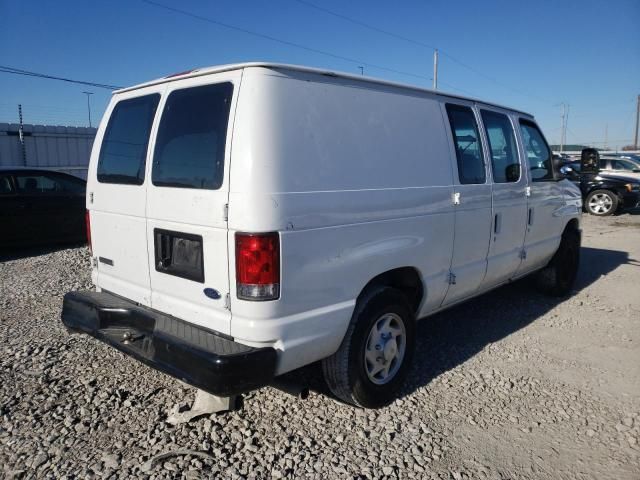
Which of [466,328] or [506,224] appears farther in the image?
[466,328]

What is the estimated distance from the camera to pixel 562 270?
595cm

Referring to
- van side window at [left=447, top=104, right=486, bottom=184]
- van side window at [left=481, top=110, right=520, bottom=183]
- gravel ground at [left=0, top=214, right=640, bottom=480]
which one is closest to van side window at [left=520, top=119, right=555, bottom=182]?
van side window at [left=481, top=110, right=520, bottom=183]

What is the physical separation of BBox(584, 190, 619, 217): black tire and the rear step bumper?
49.7ft

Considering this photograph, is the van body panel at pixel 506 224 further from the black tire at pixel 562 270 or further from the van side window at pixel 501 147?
the black tire at pixel 562 270

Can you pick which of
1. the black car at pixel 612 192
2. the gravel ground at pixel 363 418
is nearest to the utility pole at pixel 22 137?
the gravel ground at pixel 363 418

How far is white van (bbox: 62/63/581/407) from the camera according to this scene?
2551 mm

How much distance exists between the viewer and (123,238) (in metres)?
3.28

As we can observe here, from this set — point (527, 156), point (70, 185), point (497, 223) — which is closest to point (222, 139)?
point (497, 223)

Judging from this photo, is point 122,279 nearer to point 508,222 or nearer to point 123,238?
point 123,238

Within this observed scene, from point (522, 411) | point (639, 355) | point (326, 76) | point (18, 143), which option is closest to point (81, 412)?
point (326, 76)

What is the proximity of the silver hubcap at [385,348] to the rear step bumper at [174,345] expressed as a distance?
892 millimetres

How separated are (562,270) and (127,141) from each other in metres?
5.05

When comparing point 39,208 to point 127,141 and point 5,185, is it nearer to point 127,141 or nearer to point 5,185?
point 5,185

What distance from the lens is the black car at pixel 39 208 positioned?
7.79 m
